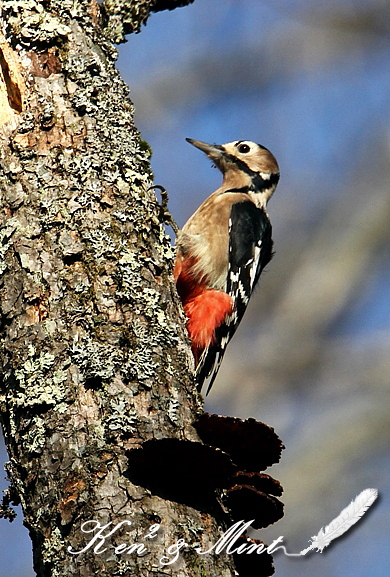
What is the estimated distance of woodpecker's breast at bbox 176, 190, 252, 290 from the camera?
14.8 feet

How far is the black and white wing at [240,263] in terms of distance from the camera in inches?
175

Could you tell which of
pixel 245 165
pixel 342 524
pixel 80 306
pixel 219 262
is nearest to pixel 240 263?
pixel 219 262

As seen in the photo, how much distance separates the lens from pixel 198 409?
2428 millimetres

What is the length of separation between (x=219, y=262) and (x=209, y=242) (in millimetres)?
122

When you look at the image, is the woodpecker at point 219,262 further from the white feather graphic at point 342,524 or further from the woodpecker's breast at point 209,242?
the white feather graphic at point 342,524

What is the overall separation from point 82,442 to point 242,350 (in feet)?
18.0

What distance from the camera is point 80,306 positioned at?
247 cm

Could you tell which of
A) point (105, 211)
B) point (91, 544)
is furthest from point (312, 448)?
point (91, 544)

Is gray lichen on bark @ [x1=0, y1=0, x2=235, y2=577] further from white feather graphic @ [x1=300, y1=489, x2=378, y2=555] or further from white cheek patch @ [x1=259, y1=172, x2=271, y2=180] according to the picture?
white cheek patch @ [x1=259, y1=172, x2=271, y2=180]

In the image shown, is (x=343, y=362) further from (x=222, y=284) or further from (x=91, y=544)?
(x=91, y=544)

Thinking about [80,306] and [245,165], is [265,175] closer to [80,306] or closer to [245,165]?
[245,165]

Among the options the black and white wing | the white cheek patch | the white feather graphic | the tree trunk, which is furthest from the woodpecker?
the tree trunk

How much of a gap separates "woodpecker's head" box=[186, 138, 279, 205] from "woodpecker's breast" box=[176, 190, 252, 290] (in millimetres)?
558

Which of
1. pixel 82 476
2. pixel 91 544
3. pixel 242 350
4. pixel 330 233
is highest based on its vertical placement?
pixel 330 233
